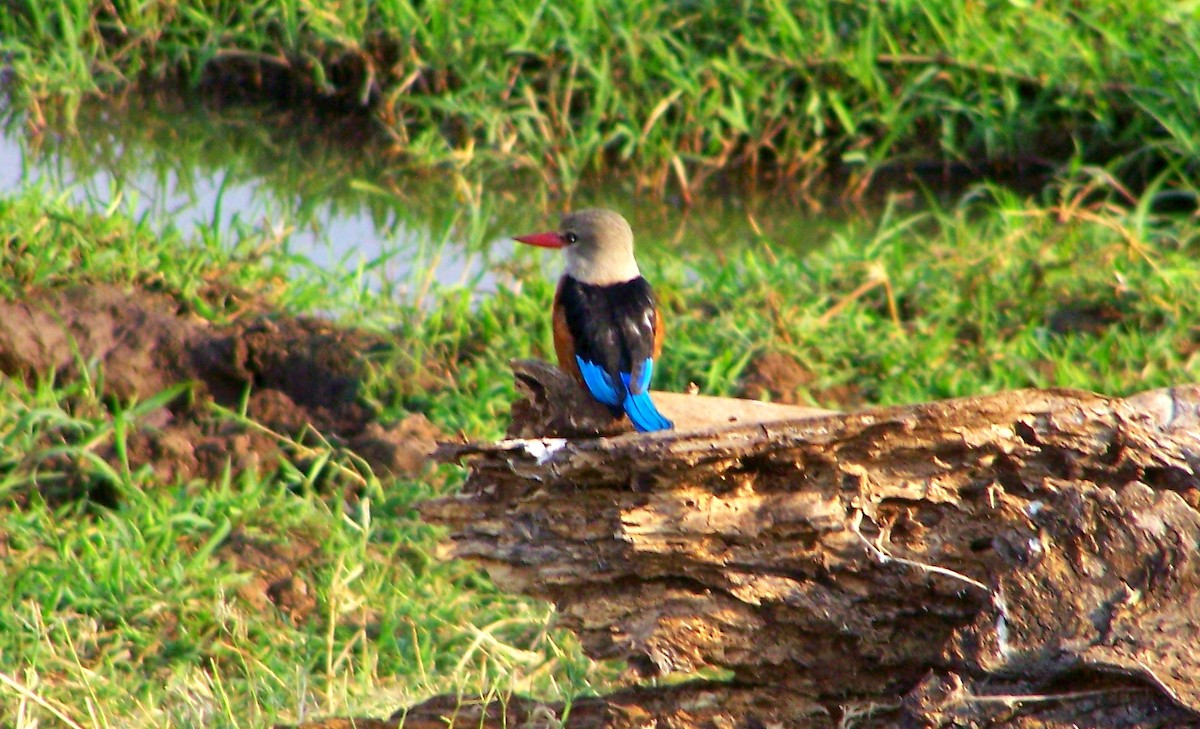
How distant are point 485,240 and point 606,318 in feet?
6.40

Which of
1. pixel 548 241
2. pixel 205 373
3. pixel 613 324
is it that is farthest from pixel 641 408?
pixel 205 373

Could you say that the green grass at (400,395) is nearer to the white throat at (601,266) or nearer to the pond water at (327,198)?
the pond water at (327,198)

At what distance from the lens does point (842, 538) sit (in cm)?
250

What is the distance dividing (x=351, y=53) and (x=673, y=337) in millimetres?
2142

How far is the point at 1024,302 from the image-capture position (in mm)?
5164

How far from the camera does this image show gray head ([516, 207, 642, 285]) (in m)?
4.30

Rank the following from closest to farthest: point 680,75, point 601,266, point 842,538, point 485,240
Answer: point 842,538 → point 601,266 → point 485,240 → point 680,75

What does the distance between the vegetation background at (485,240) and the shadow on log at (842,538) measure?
0.67 metres

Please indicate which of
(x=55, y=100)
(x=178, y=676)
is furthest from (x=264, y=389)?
(x=55, y=100)

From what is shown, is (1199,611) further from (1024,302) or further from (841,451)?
(1024,302)

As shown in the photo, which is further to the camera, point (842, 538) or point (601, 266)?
point (601, 266)

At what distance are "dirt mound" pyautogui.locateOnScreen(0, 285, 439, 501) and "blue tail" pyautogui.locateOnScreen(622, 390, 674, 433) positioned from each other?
0.86m

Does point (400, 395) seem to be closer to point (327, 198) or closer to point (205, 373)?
point (205, 373)

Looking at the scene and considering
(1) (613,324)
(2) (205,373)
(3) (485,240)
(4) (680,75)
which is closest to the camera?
(1) (613,324)
